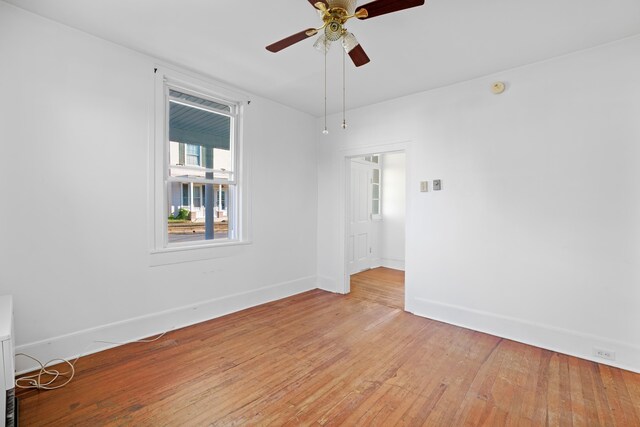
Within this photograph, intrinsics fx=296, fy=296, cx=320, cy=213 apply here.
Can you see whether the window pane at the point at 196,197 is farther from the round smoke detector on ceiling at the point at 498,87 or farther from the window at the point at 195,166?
the round smoke detector on ceiling at the point at 498,87

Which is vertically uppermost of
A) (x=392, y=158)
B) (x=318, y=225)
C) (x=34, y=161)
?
(x=392, y=158)

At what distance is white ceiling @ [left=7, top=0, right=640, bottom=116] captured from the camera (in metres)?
2.18

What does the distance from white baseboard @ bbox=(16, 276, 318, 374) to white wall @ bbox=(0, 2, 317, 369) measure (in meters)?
0.01

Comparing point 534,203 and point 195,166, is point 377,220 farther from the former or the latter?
point 195,166

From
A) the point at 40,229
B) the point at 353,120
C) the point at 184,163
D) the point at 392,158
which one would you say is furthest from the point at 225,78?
the point at 392,158

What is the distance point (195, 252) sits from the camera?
11.0 ft

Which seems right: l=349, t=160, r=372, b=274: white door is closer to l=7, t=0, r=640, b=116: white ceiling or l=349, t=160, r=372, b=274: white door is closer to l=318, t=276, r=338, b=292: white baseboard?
l=318, t=276, r=338, b=292: white baseboard

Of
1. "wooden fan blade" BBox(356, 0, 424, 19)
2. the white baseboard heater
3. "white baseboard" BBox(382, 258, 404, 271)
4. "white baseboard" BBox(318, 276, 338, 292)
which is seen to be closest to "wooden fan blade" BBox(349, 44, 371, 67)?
"wooden fan blade" BBox(356, 0, 424, 19)

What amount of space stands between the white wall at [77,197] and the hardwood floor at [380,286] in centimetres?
227

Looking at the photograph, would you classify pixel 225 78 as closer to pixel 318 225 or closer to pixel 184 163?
pixel 184 163

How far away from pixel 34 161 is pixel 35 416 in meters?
1.83

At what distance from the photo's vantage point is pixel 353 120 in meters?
4.39

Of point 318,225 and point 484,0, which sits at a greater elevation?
point 484,0

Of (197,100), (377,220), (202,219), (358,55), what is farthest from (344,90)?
(377,220)
